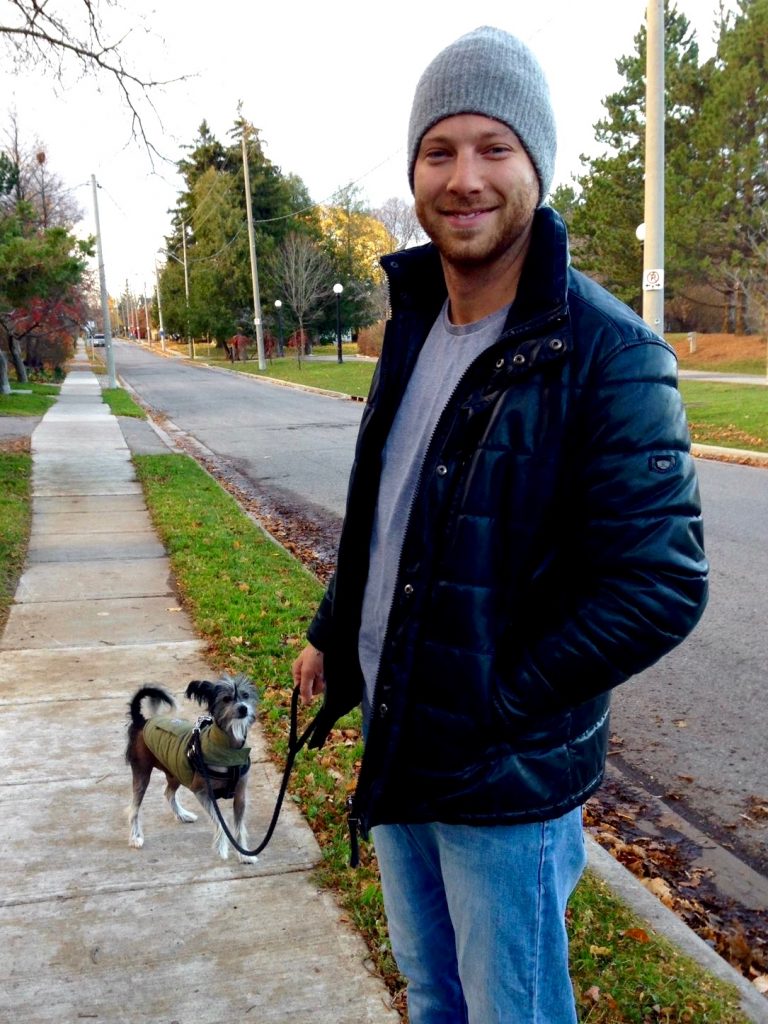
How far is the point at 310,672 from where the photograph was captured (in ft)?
7.16

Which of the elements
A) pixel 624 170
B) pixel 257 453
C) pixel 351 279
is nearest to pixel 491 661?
pixel 257 453

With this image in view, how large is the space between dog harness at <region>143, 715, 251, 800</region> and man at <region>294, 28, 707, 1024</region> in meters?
1.48

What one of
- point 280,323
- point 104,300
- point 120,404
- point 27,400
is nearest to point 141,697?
point 120,404

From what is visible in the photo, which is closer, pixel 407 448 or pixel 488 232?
pixel 488 232

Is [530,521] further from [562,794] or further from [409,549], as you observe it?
[562,794]

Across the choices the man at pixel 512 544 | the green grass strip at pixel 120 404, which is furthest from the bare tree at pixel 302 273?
the man at pixel 512 544

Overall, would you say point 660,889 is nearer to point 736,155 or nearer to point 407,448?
point 407,448

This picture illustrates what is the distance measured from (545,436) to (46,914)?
256cm

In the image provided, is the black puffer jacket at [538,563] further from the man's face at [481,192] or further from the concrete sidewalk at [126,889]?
the concrete sidewalk at [126,889]

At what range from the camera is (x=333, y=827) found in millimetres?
3588

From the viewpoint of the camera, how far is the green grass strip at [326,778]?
255 cm

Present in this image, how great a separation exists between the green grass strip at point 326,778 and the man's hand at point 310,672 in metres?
1.10

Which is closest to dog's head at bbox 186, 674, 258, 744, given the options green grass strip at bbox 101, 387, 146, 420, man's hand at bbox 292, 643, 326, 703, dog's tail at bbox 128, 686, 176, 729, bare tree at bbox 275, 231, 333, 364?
dog's tail at bbox 128, 686, 176, 729

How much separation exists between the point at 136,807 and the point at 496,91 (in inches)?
114
